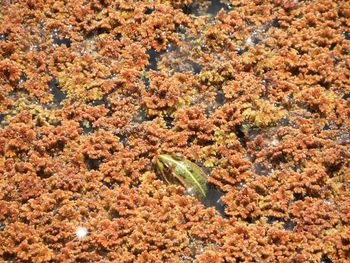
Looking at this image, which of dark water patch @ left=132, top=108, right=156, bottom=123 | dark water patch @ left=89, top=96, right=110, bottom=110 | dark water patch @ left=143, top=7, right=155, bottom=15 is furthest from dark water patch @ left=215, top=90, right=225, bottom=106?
dark water patch @ left=143, top=7, right=155, bottom=15

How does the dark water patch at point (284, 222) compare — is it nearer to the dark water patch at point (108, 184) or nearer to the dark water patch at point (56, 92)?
the dark water patch at point (108, 184)

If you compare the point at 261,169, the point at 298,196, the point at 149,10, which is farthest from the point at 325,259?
the point at 149,10

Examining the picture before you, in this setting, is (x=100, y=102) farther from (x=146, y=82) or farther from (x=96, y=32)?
(x=96, y=32)

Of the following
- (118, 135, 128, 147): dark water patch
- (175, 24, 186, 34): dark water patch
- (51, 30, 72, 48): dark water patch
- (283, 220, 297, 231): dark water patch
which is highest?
(175, 24, 186, 34): dark water patch

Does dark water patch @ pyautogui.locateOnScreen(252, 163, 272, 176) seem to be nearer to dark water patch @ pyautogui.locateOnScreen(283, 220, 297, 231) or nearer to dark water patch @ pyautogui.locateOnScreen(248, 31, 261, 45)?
dark water patch @ pyautogui.locateOnScreen(283, 220, 297, 231)

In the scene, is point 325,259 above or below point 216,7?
below

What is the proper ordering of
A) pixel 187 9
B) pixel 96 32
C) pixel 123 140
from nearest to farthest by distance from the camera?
1. pixel 123 140
2. pixel 96 32
3. pixel 187 9

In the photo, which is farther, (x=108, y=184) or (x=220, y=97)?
(x=220, y=97)
